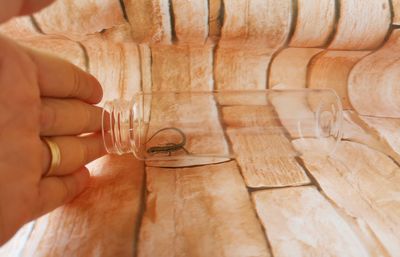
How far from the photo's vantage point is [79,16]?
0.52 metres

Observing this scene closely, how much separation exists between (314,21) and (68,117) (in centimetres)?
38

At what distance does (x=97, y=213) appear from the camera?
456 mm

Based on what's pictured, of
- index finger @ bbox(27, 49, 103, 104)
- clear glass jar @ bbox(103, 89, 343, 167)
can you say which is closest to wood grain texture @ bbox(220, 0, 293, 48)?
clear glass jar @ bbox(103, 89, 343, 167)

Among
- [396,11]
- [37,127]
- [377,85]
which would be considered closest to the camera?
[37,127]

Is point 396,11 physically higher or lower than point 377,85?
higher

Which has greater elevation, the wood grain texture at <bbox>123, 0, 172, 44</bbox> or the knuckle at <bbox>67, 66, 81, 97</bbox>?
the wood grain texture at <bbox>123, 0, 172, 44</bbox>

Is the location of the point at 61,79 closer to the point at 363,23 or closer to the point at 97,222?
the point at 97,222

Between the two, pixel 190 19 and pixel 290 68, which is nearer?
pixel 190 19

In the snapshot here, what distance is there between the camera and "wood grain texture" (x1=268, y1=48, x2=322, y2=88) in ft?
2.11

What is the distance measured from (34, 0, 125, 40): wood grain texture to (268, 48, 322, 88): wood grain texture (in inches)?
11.3

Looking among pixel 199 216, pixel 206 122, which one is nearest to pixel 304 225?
pixel 199 216

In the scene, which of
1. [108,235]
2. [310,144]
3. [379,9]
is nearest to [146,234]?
[108,235]

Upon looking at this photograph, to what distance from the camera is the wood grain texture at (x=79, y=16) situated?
511 mm

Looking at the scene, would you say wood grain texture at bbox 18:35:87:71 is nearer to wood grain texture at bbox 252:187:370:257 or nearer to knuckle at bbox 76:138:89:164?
knuckle at bbox 76:138:89:164
